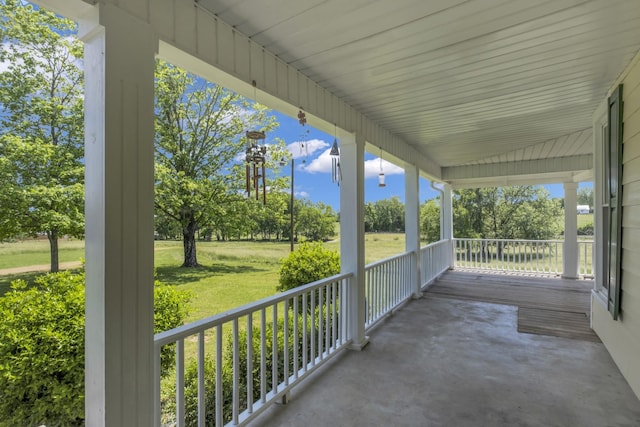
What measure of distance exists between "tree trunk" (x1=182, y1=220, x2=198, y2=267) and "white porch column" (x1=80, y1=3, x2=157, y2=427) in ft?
17.6

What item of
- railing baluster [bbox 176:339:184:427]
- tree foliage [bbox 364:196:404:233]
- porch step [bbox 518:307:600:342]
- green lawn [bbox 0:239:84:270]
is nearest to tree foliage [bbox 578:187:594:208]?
tree foliage [bbox 364:196:404:233]

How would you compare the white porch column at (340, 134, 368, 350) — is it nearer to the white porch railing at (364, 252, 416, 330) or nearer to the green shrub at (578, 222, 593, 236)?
the white porch railing at (364, 252, 416, 330)

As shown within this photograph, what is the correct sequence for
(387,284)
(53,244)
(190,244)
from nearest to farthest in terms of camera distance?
(53,244) < (387,284) < (190,244)

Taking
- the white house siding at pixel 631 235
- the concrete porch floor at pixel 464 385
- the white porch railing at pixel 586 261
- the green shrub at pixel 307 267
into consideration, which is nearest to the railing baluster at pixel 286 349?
the concrete porch floor at pixel 464 385

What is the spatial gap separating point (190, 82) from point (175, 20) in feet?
21.0

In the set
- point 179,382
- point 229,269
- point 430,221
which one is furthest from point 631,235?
point 430,221

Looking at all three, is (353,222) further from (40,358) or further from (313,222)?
(313,222)

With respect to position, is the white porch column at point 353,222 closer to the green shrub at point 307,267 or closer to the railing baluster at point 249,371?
the green shrub at point 307,267

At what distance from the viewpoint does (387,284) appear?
4.25 meters

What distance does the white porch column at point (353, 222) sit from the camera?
10.4 feet

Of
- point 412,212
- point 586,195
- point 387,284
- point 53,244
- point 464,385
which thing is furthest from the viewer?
point 586,195

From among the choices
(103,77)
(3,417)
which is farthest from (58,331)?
(103,77)

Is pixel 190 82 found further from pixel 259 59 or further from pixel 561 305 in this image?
pixel 561 305

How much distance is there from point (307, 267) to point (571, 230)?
230 inches
